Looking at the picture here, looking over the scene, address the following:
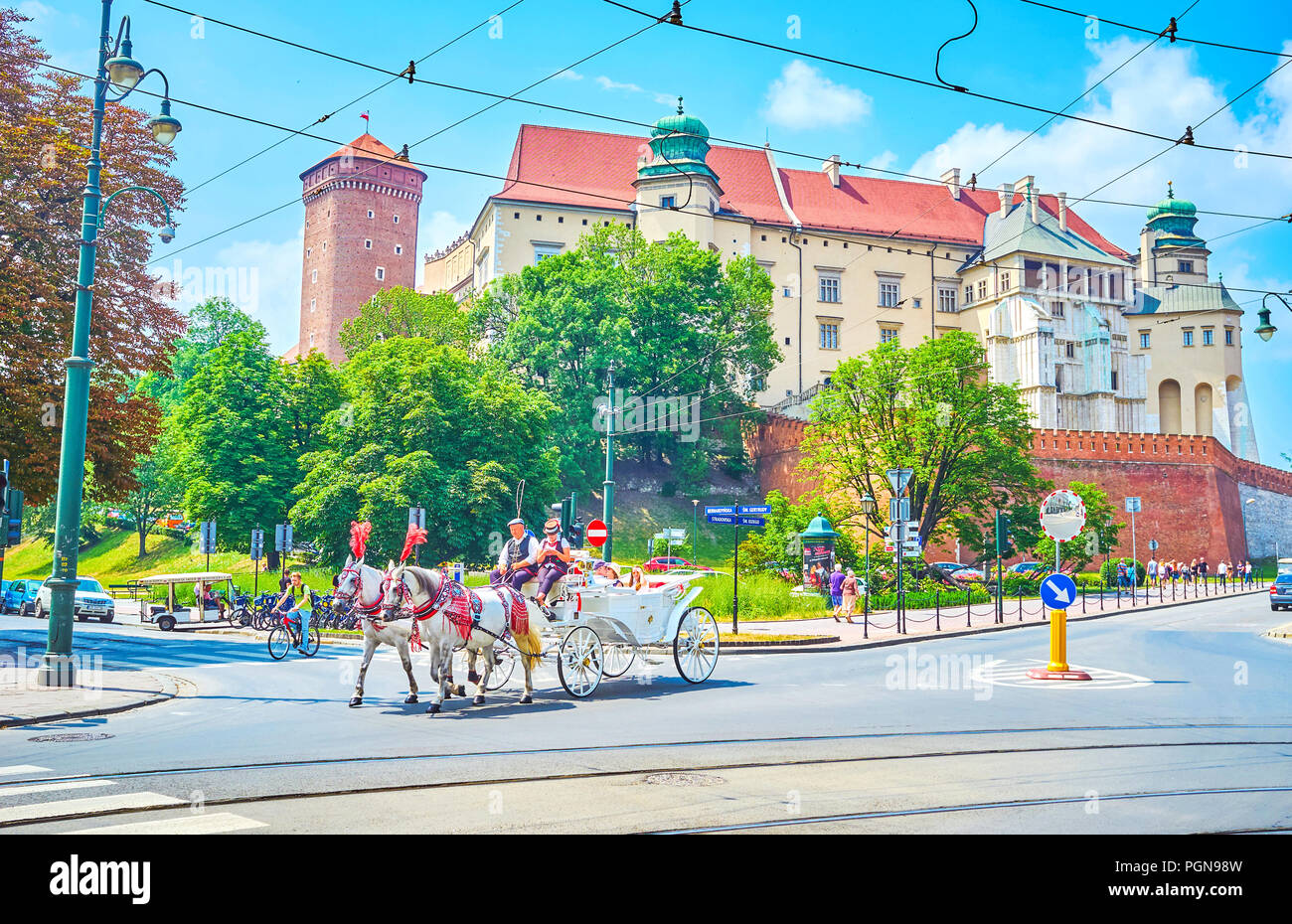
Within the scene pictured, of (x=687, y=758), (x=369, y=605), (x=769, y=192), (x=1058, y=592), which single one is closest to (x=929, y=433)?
(x=1058, y=592)

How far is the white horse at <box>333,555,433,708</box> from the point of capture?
1253 centimetres

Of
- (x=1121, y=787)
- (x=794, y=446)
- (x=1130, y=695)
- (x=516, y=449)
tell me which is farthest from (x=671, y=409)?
(x=1121, y=787)

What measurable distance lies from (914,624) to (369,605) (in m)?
23.2

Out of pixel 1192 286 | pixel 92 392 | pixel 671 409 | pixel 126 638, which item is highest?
pixel 1192 286

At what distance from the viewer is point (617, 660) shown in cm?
1617

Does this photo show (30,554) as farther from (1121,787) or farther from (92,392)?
(1121,787)

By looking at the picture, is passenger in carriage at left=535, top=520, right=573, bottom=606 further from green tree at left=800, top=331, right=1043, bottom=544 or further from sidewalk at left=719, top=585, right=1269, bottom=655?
green tree at left=800, top=331, right=1043, bottom=544

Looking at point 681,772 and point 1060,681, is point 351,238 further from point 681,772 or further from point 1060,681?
point 681,772

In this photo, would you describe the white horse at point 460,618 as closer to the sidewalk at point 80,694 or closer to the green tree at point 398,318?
the sidewalk at point 80,694

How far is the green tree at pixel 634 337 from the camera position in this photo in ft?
205

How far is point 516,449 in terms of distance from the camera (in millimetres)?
46406

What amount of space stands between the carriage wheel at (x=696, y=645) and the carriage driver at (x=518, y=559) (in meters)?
2.40

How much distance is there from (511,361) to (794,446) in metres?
19.6
